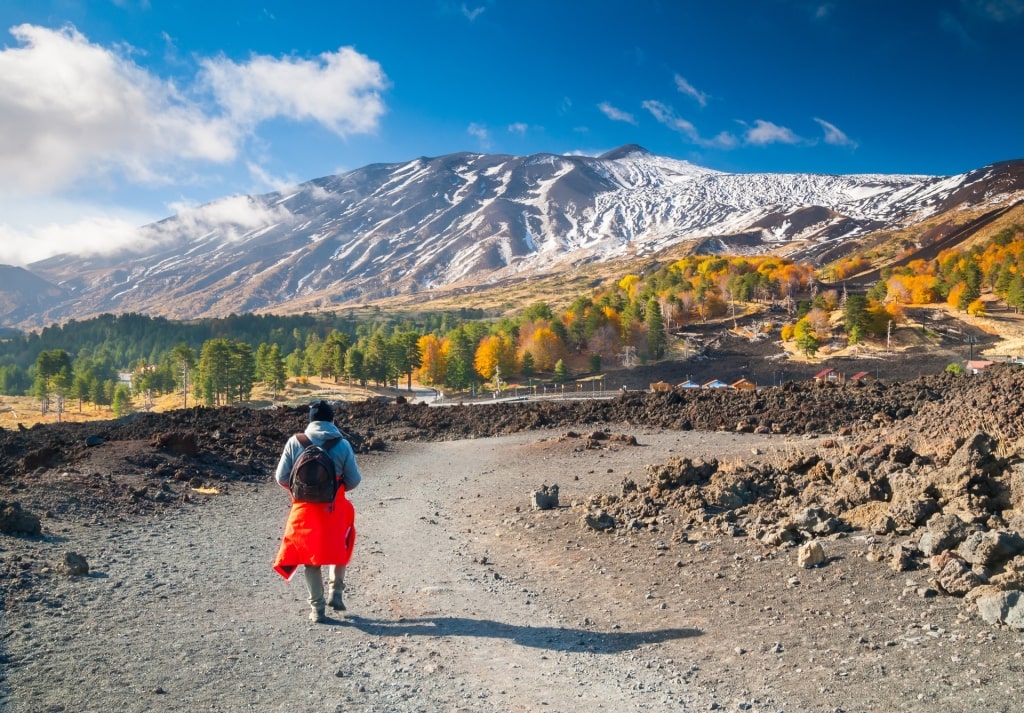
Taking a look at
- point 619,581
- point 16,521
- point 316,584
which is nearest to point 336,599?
point 316,584

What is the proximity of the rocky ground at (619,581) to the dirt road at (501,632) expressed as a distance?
3 centimetres

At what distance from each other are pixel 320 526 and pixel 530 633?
215cm

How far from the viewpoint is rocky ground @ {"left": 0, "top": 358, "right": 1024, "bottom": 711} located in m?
4.84

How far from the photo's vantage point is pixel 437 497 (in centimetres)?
1356

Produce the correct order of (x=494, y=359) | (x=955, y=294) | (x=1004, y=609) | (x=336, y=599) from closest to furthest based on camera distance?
1. (x=1004, y=609)
2. (x=336, y=599)
3. (x=494, y=359)
4. (x=955, y=294)

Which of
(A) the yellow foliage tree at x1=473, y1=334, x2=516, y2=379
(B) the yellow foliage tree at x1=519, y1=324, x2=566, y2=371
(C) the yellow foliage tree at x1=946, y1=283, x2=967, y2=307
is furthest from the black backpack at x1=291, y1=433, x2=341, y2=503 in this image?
(C) the yellow foliage tree at x1=946, y1=283, x2=967, y2=307

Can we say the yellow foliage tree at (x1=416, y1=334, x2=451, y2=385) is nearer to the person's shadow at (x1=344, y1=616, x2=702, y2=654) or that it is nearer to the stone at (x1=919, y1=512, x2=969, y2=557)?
the person's shadow at (x1=344, y1=616, x2=702, y2=654)

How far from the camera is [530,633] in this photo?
6180 mm

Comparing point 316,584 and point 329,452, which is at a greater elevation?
point 329,452

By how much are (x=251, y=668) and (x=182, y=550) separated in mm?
4132

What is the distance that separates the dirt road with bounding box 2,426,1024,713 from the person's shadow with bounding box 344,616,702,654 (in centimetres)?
3

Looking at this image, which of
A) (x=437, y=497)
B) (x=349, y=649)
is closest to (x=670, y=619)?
(x=349, y=649)

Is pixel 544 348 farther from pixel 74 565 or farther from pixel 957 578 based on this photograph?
pixel 957 578

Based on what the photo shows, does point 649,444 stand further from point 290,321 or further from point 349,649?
point 290,321
